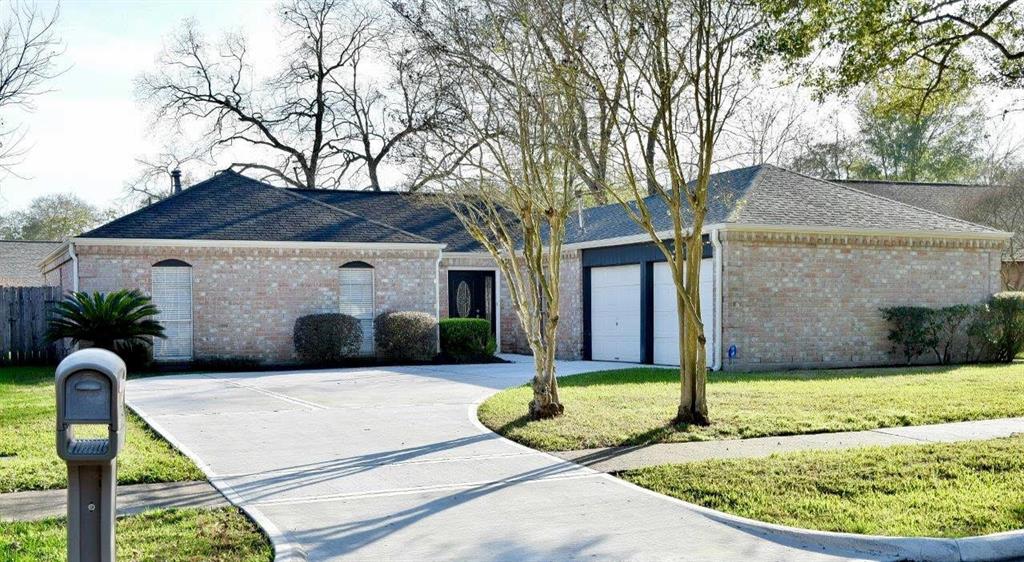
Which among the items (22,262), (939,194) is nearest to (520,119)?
(939,194)

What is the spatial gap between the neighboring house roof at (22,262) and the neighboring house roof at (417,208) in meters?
15.9

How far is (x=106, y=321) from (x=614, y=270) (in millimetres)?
11191

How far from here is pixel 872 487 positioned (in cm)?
783

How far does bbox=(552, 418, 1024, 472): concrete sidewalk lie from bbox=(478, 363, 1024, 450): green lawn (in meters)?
0.28

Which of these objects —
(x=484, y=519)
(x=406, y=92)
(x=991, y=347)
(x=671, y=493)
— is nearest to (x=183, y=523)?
(x=484, y=519)

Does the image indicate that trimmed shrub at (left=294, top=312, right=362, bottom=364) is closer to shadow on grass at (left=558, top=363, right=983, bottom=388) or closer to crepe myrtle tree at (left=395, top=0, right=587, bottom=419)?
shadow on grass at (left=558, top=363, right=983, bottom=388)

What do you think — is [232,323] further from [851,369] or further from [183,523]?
[183,523]

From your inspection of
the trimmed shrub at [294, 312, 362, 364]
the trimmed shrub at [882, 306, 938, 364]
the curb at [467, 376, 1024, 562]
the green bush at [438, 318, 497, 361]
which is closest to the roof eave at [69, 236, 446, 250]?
the trimmed shrub at [294, 312, 362, 364]

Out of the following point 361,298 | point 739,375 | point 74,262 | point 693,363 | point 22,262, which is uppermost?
point 22,262

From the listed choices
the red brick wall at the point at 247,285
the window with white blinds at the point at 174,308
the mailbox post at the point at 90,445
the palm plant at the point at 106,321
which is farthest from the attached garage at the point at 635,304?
the mailbox post at the point at 90,445

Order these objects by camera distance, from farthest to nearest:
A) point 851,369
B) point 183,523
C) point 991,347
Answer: point 991,347, point 851,369, point 183,523

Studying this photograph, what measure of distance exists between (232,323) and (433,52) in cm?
1230

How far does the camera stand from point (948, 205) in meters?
31.4

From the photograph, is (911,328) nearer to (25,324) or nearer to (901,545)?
(901,545)
